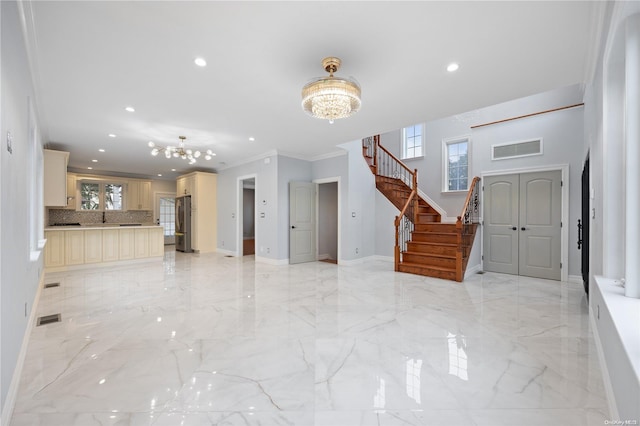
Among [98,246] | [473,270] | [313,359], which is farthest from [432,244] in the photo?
[98,246]

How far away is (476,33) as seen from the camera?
2324mm

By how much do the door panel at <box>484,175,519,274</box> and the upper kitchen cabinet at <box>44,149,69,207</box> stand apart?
8728 mm

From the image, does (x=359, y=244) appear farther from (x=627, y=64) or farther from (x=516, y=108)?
(x=627, y=64)

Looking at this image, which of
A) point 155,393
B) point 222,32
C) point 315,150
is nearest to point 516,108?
point 315,150

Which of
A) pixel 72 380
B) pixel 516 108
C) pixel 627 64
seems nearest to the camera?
pixel 627 64

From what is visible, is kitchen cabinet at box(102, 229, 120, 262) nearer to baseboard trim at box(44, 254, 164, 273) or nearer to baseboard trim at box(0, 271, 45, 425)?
baseboard trim at box(44, 254, 164, 273)

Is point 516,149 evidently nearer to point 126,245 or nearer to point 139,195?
point 126,245

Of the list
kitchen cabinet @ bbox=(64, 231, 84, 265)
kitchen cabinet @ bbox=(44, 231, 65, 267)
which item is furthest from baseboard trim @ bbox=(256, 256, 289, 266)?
kitchen cabinet @ bbox=(44, 231, 65, 267)

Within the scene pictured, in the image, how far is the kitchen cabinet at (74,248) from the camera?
5723 mm

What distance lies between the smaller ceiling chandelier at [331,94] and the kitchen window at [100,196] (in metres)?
9.38

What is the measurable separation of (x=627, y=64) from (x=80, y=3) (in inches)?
145

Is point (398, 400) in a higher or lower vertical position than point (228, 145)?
lower

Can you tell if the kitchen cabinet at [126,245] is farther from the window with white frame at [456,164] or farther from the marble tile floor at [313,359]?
the window with white frame at [456,164]

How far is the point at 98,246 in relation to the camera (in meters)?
6.10
